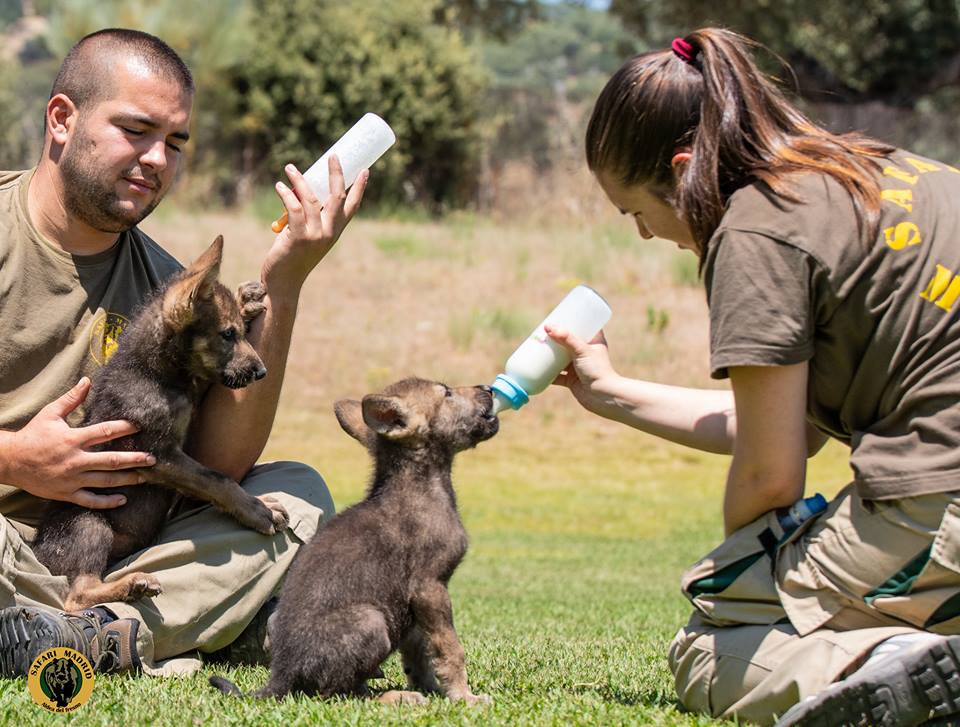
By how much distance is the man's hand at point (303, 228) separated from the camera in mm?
5809

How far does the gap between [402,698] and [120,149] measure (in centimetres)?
279

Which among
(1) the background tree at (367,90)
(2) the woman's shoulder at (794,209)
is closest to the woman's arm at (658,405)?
(2) the woman's shoulder at (794,209)

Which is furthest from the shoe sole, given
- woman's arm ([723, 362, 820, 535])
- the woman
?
woman's arm ([723, 362, 820, 535])

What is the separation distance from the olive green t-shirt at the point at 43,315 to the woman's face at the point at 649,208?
7.91 ft

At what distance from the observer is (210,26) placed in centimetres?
2669

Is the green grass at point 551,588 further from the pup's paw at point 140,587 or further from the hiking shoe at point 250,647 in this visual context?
the pup's paw at point 140,587

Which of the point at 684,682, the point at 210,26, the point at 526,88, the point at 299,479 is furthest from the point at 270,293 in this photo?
the point at 526,88

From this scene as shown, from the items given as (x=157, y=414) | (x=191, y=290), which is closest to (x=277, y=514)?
(x=157, y=414)

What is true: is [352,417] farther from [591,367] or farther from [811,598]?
[811,598]

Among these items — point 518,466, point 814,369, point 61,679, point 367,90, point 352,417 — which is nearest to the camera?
point 814,369

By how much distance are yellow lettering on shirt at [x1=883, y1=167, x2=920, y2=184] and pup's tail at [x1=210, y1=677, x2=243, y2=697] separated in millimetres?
2994

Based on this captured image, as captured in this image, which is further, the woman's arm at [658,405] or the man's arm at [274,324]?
the man's arm at [274,324]

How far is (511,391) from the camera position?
5477mm

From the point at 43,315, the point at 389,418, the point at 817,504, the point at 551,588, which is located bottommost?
the point at 551,588
